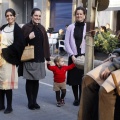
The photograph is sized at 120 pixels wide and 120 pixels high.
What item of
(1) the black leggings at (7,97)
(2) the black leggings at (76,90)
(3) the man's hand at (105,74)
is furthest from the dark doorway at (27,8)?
(3) the man's hand at (105,74)

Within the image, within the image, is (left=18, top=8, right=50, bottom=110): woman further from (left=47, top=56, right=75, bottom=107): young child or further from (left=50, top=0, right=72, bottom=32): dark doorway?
(left=50, top=0, right=72, bottom=32): dark doorway

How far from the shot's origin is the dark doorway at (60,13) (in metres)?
23.3

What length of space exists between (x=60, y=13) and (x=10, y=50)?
17962mm

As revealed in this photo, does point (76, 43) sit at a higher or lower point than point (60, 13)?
lower

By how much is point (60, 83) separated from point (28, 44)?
1.02 meters

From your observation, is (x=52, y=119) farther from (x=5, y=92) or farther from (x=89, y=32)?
(x=89, y=32)

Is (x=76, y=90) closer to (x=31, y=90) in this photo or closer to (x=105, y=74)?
(x=31, y=90)

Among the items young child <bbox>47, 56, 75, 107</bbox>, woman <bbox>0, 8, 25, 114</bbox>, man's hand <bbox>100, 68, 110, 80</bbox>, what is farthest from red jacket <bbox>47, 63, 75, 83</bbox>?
man's hand <bbox>100, 68, 110, 80</bbox>

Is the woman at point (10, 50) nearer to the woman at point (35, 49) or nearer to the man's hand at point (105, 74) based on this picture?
the woman at point (35, 49)

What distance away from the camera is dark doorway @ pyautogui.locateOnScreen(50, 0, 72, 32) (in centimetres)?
2330

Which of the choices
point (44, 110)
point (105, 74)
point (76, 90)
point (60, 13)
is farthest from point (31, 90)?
point (60, 13)

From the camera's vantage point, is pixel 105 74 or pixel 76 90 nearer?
pixel 105 74

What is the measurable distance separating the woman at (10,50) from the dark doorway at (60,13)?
56.2 ft

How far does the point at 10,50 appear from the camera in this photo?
611 centimetres
